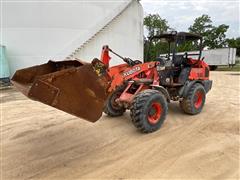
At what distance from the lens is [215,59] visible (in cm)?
2348

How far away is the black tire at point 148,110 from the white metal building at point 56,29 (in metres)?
9.88

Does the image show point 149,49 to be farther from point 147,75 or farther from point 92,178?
point 92,178

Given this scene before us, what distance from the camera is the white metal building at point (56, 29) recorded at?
13.3 m

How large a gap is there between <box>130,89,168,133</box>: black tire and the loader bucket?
1108 millimetres

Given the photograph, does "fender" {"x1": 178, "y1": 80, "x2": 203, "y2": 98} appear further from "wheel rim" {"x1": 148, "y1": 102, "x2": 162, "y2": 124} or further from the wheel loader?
"wheel rim" {"x1": 148, "y1": 102, "x2": 162, "y2": 124}

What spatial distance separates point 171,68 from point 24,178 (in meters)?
3.74

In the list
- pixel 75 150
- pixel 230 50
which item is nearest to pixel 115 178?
pixel 75 150

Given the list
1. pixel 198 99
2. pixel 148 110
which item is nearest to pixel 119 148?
pixel 148 110

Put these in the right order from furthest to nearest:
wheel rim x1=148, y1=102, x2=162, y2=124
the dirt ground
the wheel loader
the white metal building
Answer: the white metal building
wheel rim x1=148, y1=102, x2=162, y2=124
the dirt ground
the wheel loader

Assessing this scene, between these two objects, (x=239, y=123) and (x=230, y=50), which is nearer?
(x=239, y=123)

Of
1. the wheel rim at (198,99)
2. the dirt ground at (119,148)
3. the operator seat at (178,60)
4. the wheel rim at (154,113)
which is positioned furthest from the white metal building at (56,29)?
the wheel rim at (154,113)

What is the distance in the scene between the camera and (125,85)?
485 cm

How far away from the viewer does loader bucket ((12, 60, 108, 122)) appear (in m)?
2.73

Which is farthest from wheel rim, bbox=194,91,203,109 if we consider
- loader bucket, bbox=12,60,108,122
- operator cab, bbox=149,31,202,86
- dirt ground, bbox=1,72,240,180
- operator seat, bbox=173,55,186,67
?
loader bucket, bbox=12,60,108,122
